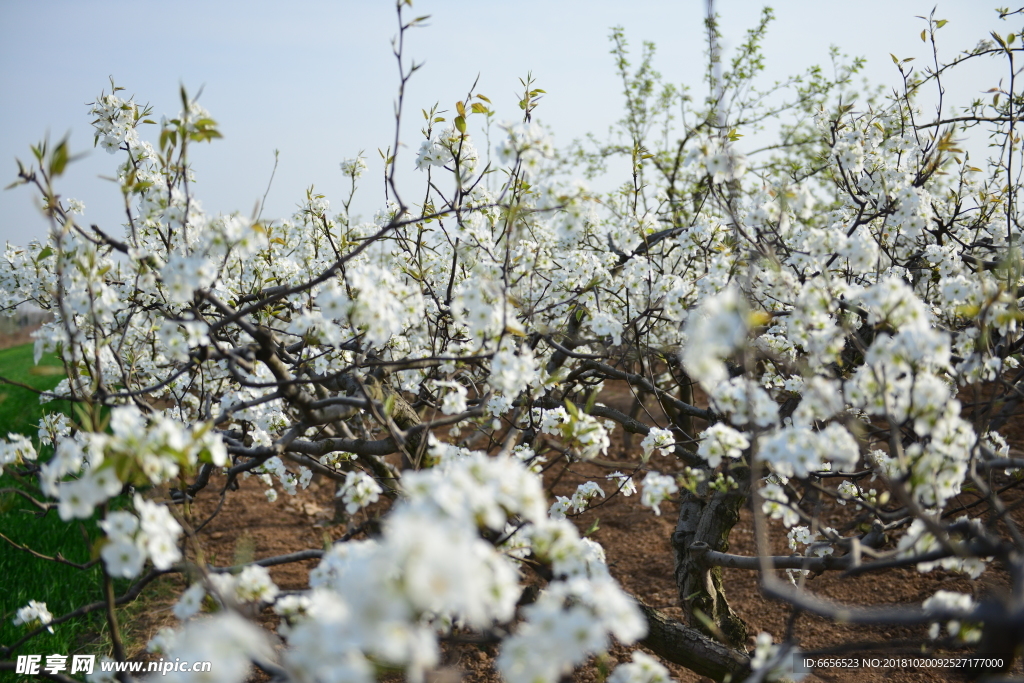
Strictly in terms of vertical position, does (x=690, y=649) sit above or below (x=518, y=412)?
below

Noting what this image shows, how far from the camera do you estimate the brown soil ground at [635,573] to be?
364 centimetres

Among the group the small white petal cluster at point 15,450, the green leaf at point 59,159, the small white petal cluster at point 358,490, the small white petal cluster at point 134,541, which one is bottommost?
the small white petal cluster at point 134,541

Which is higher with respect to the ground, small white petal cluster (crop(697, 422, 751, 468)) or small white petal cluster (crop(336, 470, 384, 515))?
small white petal cluster (crop(697, 422, 751, 468))

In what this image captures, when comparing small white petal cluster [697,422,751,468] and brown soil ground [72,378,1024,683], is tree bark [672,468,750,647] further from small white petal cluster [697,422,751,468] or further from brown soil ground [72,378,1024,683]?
small white petal cluster [697,422,751,468]

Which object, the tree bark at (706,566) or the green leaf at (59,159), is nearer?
the green leaf at (59,159)

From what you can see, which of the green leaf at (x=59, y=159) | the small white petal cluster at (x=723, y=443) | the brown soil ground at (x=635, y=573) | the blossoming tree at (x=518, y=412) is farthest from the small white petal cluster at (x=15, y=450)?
the small white petal cluster at (x=723, y=443)

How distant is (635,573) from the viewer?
482cm

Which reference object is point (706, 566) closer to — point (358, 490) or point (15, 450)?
point (358, 490)

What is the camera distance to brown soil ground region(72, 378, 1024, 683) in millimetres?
3645

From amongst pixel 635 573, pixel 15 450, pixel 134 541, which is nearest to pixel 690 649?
pixel 635 573

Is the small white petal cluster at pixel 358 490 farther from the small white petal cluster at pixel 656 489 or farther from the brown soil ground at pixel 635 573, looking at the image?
the brown soil ground at pixel 635 573

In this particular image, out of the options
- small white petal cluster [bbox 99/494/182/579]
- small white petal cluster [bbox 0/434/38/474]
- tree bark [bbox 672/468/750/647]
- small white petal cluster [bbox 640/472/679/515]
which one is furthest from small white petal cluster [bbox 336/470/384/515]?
tree bark [bbox 672/468/750/647]

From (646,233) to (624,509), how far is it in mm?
3251

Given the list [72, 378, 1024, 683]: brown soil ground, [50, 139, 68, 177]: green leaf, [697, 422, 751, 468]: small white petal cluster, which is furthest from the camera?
[72, 378, 1024, 683]: brown soil ground
